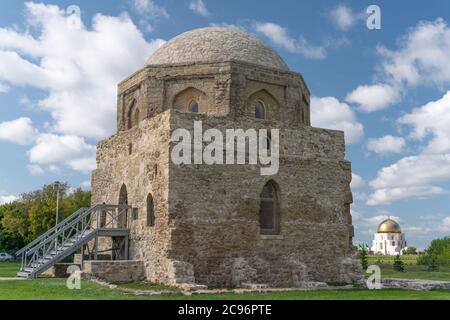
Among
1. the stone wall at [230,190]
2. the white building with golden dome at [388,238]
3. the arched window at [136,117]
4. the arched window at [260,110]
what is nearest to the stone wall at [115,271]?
the stone wall at [230,190]

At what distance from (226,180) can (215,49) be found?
6.00 meters

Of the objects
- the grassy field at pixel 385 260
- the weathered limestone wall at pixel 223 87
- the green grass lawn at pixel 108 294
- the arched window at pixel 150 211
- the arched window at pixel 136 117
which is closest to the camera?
the green grass lawn at pixel 108 294

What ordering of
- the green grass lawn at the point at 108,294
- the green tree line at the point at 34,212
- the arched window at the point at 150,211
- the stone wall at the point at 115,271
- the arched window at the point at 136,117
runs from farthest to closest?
the green tree line at the point at 34,212
the arched window at the point at 136,117
the arched window at the point at 150,211
the stone wall at the point at 115,271
the green grass lawn at the point at 108,294

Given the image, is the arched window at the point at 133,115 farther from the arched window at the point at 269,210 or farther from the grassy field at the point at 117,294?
the grassy field at the point at 117,294

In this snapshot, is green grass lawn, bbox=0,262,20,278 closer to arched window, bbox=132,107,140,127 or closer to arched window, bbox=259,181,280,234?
arched window, bbox=132,107,140,127

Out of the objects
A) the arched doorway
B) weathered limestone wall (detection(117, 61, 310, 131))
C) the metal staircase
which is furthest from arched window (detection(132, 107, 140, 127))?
the metal staircase

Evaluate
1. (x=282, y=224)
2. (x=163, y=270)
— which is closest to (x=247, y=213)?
(x=282, y=224)

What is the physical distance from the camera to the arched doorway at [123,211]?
849 inches

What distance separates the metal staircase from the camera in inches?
751

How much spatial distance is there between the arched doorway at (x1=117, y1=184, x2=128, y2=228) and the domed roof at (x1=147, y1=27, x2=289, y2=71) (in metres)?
5.47

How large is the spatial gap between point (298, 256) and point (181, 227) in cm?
483

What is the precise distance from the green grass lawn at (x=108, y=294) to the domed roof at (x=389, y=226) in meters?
81.6

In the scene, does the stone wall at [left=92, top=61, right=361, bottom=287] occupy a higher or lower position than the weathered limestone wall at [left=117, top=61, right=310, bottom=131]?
lower

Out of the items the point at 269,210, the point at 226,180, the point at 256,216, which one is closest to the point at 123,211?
the point at 226,180
